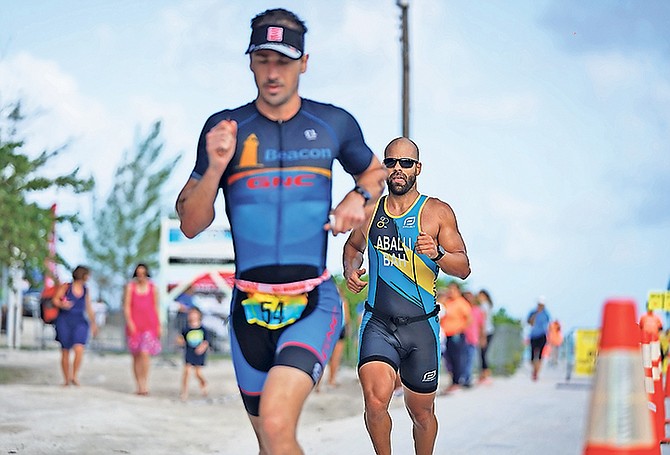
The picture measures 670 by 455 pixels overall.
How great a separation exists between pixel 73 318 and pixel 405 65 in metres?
11.1

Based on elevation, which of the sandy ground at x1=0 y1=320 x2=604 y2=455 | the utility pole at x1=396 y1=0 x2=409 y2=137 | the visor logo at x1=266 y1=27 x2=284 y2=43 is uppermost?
the utility pole at x1=396 y1=0 x2=409 y2=137

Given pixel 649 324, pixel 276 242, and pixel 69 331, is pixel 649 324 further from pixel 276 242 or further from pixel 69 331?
pixel 69 331

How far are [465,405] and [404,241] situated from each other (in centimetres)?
1038

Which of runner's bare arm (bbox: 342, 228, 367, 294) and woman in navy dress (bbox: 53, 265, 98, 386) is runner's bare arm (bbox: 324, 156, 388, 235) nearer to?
runner's bare arm (bbox: 342, 228, 367, 294)

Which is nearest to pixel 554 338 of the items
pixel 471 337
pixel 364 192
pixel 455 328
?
pixel 471 337

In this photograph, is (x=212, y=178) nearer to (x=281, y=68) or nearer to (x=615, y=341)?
(x=281, y=68)

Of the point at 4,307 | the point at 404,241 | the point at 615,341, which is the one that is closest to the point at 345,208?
the point at 615,341

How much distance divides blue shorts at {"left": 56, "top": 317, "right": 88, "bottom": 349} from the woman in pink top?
0.78 meters

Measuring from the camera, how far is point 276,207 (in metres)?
5.53

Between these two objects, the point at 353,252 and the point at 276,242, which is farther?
the point at 353,252

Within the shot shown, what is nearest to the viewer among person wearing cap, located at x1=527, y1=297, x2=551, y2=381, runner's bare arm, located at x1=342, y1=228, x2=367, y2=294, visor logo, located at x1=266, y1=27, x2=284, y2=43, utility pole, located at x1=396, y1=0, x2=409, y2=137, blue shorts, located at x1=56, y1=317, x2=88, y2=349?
visor logo, located at x1=266, y1=27, x2=284, y2=43

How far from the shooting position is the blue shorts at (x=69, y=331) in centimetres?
1827

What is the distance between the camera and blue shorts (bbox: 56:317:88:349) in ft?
59.9

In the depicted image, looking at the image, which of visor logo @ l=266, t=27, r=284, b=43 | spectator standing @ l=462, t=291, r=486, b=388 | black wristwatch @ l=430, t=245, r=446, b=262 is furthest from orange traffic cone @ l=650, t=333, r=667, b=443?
spectator standing @ l=462, t=291, r=486, b=388
